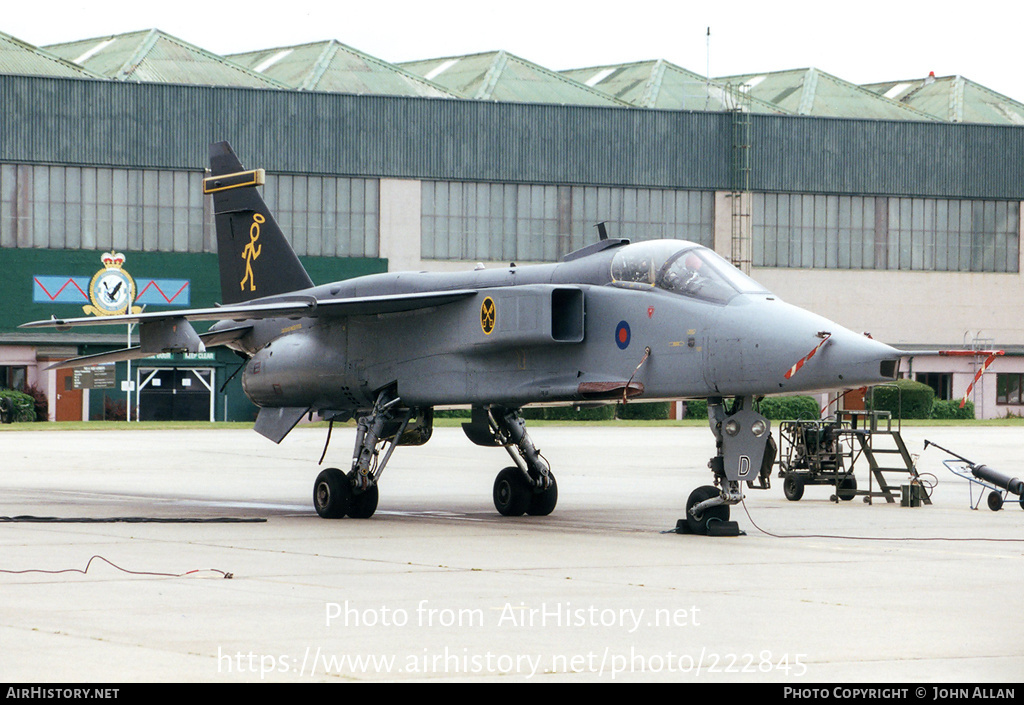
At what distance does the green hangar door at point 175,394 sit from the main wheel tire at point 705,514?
4617 centimetres

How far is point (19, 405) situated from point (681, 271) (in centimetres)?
4378

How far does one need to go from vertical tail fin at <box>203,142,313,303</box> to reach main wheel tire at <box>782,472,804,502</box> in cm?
790

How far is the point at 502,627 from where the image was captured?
25.9 ft

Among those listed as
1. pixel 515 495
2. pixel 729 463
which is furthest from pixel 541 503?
pixel 729 463

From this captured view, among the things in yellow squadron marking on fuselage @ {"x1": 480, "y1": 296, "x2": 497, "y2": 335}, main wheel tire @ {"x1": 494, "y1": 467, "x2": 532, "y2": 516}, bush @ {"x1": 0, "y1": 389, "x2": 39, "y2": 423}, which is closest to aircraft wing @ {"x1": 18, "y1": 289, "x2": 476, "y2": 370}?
yellow squadron marking on fuselage @ {"x1": 480, "y1": 296, "x2": 497, "y2": 335}

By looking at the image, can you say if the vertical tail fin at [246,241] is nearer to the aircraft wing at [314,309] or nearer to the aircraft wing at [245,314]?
the aircraft wing at [245,314]

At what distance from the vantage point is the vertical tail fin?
19.7m

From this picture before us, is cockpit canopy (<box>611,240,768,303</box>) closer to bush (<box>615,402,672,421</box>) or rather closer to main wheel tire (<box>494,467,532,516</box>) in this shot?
main wheel tire (<box>494,467,532,516</box>)

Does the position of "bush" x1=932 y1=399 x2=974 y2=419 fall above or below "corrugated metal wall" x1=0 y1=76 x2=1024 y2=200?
below

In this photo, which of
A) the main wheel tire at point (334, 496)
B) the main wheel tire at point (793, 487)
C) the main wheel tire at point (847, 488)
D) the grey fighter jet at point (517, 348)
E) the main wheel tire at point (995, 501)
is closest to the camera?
the grey fighter jet at point (517, 348)

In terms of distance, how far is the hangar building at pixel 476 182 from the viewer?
5691 cm

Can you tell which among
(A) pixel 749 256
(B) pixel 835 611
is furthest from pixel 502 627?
(A) pixel 749 256

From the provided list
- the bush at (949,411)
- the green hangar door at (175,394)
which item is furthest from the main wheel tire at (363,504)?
the bush at (949,411)

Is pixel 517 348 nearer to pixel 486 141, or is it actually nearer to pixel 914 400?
pixel 914 400
